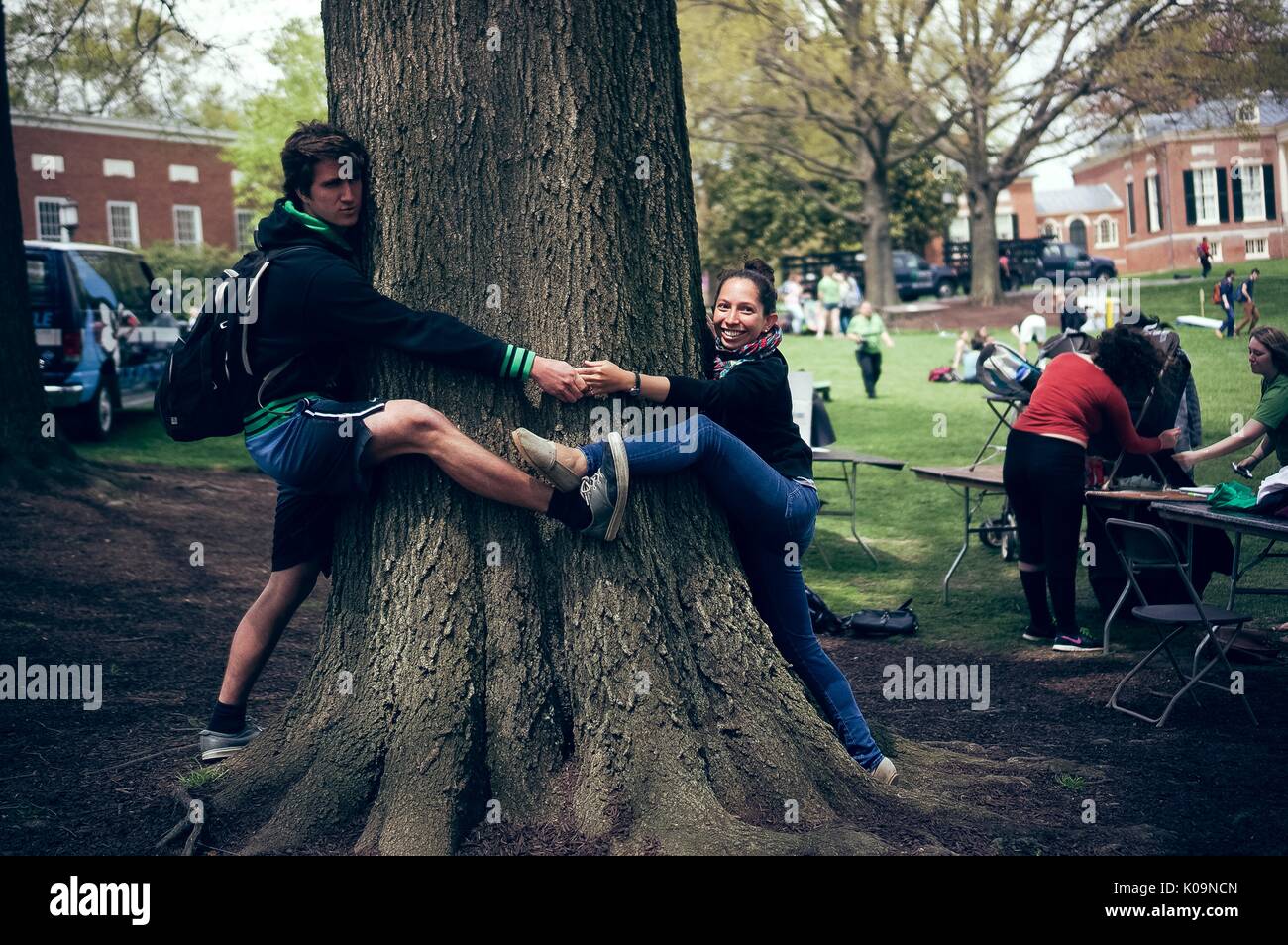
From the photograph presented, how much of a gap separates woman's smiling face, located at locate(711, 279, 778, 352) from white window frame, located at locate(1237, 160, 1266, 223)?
10.1 meters

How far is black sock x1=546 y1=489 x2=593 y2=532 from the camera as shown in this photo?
4.15 metres

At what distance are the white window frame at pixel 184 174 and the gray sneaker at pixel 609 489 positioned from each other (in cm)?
4703

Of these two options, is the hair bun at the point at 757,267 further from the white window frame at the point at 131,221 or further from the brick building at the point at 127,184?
the white window frame at the point at 131,221

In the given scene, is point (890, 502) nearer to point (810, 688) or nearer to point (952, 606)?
point (952, 606)

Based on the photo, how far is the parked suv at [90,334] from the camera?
13945 mm

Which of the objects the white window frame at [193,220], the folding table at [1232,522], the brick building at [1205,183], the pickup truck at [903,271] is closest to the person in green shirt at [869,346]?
the brick building at [1205,183]

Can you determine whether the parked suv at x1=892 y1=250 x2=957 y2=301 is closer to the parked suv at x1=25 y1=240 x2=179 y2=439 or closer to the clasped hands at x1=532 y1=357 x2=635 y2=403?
the parked suv at x1=25 y1=240 x2=179 y2=439

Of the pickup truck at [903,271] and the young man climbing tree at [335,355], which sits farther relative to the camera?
the pickup truck at [903,271]

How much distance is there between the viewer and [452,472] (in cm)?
412

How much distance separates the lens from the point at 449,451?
4.11 m

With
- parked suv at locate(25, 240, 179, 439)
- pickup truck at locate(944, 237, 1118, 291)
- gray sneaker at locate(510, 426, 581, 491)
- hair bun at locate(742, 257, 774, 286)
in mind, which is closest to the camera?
gray sneaker at locate(510, 426, 581, 491)

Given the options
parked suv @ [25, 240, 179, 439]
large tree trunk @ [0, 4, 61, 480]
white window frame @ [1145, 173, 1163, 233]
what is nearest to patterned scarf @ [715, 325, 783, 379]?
large tree trunk @ [0, 4, 61, 480]
